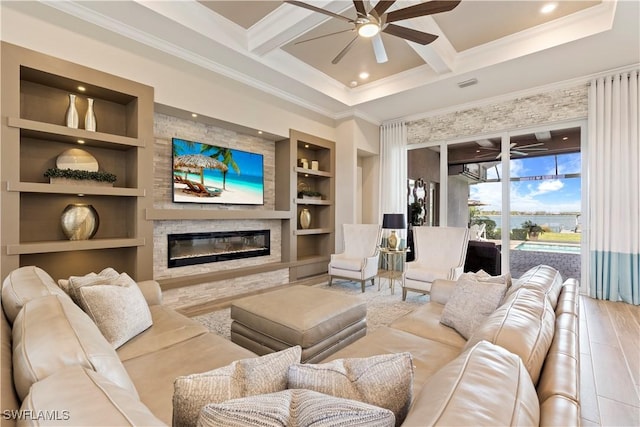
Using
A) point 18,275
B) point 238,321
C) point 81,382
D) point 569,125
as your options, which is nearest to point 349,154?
point 569,125

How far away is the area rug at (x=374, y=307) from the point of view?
121 inches

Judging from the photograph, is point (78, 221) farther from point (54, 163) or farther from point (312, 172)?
point (312, 172)

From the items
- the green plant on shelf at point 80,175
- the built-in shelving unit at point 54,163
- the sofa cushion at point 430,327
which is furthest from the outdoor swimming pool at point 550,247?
the green plant on shelf at point 80,175

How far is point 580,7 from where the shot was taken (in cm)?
312

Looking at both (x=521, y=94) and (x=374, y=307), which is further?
(x=521, y=94)

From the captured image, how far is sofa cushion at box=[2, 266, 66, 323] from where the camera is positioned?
1.21m

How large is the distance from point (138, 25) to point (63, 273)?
2690 millimetres

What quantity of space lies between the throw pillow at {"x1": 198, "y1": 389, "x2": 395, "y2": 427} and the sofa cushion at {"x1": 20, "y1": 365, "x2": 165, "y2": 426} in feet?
0.36

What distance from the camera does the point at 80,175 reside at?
3.00m

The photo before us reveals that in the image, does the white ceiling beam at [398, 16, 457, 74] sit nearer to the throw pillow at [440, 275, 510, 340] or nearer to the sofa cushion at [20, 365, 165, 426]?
the throw pillow at [440, 275, 510, 340]

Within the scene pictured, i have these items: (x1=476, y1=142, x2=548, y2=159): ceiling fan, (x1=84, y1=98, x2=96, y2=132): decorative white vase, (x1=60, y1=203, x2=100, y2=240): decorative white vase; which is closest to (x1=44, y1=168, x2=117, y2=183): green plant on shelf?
(x1=60, y1=203, x2=100, y2=240): decorative white vase

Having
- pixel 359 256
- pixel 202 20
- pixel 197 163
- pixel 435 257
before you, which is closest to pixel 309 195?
pixel 359 256

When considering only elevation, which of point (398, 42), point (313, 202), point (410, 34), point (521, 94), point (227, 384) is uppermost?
point (398, 42)

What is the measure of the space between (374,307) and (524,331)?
9.16 feet
